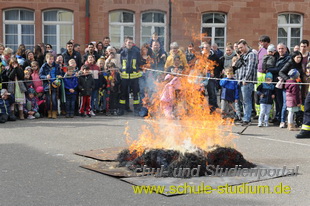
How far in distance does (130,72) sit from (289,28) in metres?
11.5

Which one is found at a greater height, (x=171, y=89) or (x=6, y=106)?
(x=171, y=89)

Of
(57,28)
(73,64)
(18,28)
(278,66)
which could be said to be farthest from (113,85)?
(18,28)

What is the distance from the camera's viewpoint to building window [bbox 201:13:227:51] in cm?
2459

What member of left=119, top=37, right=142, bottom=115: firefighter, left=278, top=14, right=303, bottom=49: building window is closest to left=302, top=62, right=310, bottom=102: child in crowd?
left=119, top=37, right=142, bottom=115: firefighter

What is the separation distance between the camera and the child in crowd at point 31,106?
1486cm

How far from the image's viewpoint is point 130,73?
16250 mm

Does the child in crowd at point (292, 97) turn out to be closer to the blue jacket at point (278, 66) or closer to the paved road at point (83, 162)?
the paved road at point (83, 162)

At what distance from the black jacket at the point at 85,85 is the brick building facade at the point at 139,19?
25.8ft

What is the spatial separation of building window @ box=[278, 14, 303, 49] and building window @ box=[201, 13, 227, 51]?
103 inches

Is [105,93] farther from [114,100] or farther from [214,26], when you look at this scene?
[214,26]

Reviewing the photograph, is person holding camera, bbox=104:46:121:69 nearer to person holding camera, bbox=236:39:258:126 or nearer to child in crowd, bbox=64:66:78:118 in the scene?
child in crowd, bbox=64:66:78:118

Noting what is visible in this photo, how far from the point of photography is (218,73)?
15.9 m

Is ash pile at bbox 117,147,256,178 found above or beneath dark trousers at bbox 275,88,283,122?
beneath

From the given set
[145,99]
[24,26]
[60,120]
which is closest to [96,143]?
[60,120]
